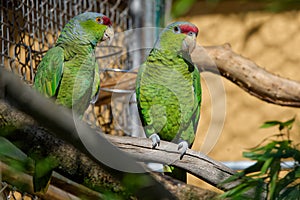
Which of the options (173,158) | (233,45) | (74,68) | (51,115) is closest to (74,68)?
(74,68)

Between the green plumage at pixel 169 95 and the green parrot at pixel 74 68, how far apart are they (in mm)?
117

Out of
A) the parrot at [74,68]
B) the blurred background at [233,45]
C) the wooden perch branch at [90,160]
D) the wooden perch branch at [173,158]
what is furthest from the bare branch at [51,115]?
the blurred background at [233,45]

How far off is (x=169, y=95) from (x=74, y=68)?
0.23 meters

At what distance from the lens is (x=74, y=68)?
128 centimetres

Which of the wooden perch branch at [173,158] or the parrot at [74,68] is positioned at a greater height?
the parrot at [74,68]

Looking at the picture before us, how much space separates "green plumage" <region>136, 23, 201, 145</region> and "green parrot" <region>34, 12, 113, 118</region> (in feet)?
0.38

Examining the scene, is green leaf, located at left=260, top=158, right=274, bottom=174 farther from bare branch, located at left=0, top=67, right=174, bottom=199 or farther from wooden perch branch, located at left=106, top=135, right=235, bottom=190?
wooden perch branch, located at left=106, top=135, right=235, bottom=190

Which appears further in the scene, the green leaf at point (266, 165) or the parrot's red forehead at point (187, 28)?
the parrot's red forehead at point (187, 28)

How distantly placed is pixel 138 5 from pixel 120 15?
73 millimetres

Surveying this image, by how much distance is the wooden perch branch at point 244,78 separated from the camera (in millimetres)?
1560

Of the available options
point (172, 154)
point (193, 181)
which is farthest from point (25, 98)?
point (193, 181)

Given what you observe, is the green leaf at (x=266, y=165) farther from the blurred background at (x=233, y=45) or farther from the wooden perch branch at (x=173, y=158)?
the blurred background at (x=233, y=45)

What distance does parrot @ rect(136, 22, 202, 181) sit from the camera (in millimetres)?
1274

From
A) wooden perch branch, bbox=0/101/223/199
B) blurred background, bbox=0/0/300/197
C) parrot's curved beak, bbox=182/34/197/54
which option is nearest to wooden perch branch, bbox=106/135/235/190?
wooden perch branch, bbox=0/101/223/199
